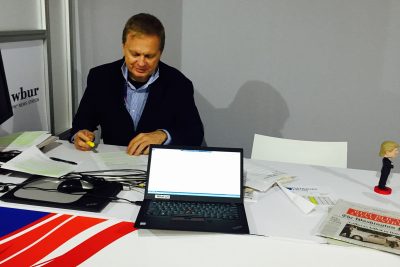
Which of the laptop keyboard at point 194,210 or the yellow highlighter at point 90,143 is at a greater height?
the yellow highlighter at point 90,143

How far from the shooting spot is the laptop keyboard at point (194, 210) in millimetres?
1217

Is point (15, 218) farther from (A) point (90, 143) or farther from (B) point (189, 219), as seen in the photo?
(A) point (90, 143)

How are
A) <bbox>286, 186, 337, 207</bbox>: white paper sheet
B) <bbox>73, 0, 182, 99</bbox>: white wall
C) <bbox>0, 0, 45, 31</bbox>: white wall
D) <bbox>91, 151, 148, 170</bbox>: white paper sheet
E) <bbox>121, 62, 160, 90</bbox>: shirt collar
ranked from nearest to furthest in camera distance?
<bbox>286, 186, 337, 207</bbox>: white paper sheet
<bbox>91, 151, 148, 170</bbox>: white paper sheet
<bbox>121, 62, 160, 90</bbox>: shirt collar
<bbox>0, 0, 45, 31</bbox>: white wall
<bbox>73, 0, 182, 99</bbox>: white wall

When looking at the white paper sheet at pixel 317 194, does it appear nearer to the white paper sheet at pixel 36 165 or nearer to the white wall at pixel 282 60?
the white paper sheet at pixel 36 165

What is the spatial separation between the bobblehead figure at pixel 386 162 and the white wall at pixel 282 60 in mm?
1342

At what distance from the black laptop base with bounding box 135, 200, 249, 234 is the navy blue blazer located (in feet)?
2.78

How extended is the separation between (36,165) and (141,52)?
680 millimetres

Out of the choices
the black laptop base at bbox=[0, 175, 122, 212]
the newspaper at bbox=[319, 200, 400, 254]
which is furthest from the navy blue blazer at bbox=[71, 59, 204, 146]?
the newspaper at bbox=[319, 200, 400, 254]

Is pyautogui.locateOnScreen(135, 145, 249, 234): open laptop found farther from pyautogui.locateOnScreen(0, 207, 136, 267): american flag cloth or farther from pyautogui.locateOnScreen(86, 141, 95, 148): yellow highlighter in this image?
pyautogui.locateOnScreen(86, 141, 95, 148): yellow highlighter

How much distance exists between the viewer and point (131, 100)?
210 cm

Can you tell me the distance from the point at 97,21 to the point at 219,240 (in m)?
2.27

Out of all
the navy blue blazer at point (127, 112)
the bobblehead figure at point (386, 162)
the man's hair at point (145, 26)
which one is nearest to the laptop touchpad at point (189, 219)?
the bobblehead figure at point (386, 162)

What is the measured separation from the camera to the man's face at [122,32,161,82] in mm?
1833

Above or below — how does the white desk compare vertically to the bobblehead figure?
below
